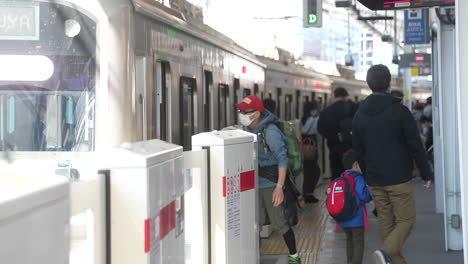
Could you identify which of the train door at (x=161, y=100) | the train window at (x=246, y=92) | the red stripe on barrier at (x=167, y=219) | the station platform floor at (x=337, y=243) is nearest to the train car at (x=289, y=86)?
the train window at (x=246, y=92)

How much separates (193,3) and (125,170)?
644 cm

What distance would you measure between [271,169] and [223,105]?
374 centimetres

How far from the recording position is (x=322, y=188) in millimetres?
16016

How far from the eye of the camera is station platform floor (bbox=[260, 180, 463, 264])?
8.39 m

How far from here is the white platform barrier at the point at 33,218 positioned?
198 cm

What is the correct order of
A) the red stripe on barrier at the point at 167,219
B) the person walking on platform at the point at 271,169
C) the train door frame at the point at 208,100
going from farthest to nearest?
the train door frame at the point at 208,100, the person walking on platform at the point at 271,169, the red stripe on barrier at the point at 167,219

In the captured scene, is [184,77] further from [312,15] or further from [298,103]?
[298,103]

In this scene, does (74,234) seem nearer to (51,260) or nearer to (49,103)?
(51,260)

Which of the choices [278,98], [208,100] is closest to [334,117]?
[208,100]

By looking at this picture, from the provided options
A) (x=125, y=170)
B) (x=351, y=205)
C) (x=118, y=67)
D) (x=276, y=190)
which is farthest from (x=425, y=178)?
(x=125, y=170)

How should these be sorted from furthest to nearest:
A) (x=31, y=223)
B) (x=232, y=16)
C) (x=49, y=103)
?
(x=232, y=16)
(x=49, y=103)
(x=31, y=223)

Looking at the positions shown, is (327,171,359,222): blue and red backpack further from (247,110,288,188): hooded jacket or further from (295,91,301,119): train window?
(295,91,301,119): train window

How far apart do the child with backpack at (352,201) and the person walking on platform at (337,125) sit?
4378mm

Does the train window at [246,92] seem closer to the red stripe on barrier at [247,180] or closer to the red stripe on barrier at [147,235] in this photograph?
the red stripe on barrier at [247,180]
